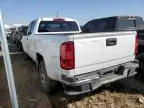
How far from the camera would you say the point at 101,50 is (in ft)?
13.5

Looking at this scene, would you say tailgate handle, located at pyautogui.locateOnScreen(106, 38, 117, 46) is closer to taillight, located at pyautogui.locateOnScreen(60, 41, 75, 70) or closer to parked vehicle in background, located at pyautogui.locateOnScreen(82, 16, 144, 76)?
taillight, located at pyautogui.locateOnScreen(60, 41, 75, 70)

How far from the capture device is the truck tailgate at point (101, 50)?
3.78m

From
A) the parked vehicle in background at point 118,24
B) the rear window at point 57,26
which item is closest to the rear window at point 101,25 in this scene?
the parked vehicle in background at point 118,24

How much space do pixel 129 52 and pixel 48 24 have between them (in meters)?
2.89

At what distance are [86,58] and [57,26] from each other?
320cm

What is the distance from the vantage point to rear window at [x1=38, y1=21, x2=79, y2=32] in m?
6.58

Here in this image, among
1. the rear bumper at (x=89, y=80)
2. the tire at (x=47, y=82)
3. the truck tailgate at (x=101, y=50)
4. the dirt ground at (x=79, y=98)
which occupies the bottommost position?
the dirt ground at (x=79, y=98)

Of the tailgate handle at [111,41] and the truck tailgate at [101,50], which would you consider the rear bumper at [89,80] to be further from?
the tailgate handle at [111,41]

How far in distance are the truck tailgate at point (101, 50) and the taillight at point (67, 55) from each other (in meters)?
0.08

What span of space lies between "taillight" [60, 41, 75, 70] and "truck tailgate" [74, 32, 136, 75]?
77mm

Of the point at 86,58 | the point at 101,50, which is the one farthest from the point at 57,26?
the point at 86,58

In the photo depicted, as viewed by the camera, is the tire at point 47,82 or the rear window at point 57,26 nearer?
the tire at point 47,82

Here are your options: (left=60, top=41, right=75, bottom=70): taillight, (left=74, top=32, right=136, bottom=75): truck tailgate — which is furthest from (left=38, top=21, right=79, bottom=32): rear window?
(left=60, top=41, right=75, bottom=70): taillight

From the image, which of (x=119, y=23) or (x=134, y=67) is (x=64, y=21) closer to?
(x=119, y=23)
